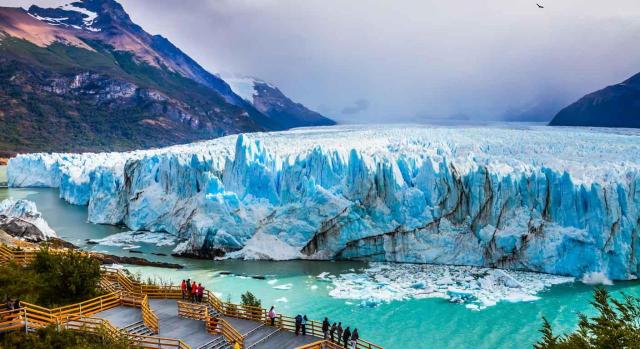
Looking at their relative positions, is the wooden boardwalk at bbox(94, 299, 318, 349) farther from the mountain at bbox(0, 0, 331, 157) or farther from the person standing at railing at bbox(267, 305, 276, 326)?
the mountain at bbox(0, 0, 331, 157)

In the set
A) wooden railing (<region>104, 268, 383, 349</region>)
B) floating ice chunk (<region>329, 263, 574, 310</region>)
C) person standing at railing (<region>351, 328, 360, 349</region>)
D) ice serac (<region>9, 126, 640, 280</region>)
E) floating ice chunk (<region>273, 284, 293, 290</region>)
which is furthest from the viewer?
ice serac (<region>9, 126, 640, 280</region>)

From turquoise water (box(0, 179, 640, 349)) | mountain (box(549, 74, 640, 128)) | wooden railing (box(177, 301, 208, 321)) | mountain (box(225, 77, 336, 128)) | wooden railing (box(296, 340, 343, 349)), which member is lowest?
turquoise water (box(0, 179, 640, 349))

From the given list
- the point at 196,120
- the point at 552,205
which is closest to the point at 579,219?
the point at 552,205

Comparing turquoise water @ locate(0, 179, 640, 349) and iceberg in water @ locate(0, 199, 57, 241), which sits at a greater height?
iceberg in water @ locate(0, 199, 57, 241)

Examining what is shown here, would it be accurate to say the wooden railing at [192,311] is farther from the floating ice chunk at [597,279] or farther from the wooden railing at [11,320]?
the floating ice chunk at [597,279]

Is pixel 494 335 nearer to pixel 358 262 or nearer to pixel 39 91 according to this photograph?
pixel 358 262

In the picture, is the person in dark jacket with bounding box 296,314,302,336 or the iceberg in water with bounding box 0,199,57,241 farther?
the iceberg in water with bounding box 0,199,57,241

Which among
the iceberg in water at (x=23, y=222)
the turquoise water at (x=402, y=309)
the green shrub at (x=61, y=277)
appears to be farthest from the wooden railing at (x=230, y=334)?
the iceberg in water at (x=23, y=222)

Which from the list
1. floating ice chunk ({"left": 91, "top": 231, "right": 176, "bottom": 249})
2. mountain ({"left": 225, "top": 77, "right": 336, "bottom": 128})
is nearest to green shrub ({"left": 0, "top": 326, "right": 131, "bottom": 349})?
floating ice chunk ({"left": 91, "top": 231, "right": 176, "bottom": 249})
